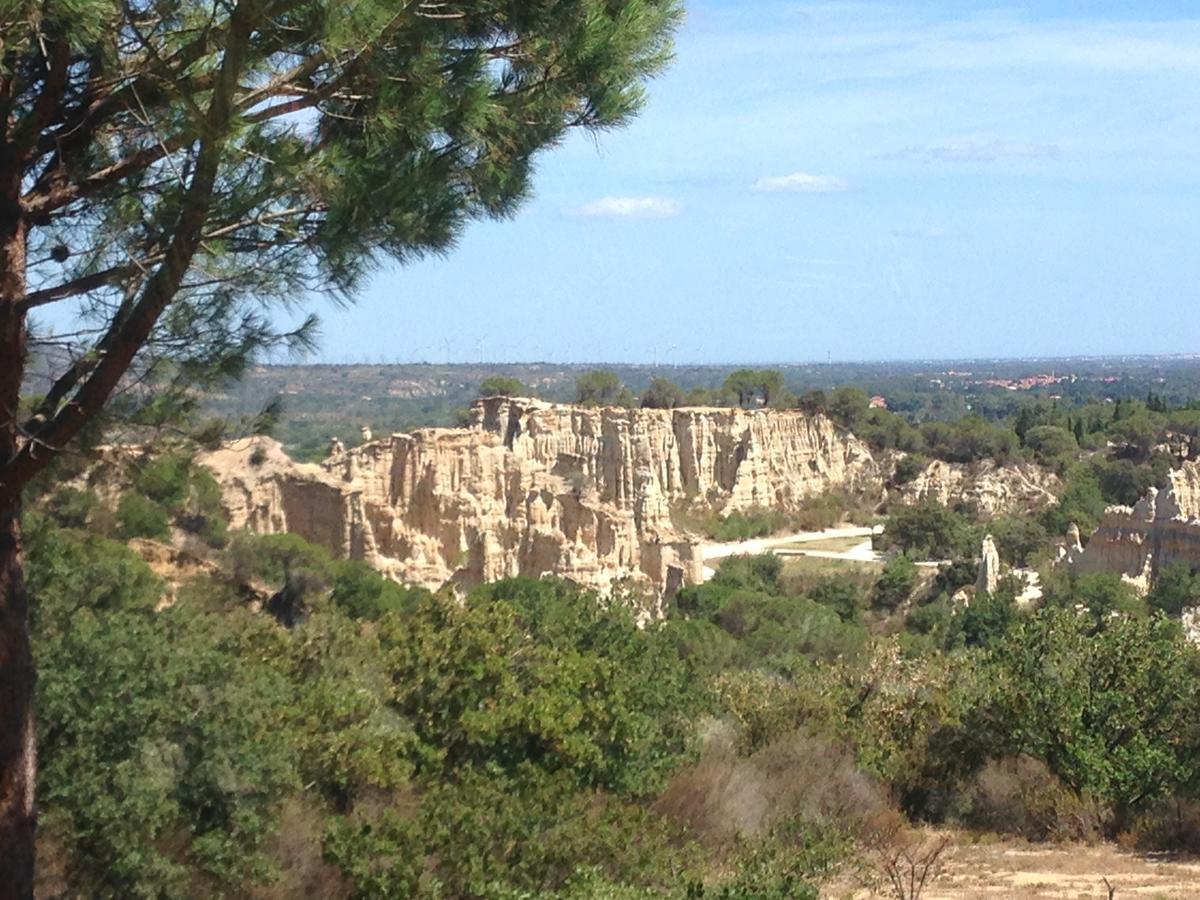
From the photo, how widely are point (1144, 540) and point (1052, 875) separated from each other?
30.2 m

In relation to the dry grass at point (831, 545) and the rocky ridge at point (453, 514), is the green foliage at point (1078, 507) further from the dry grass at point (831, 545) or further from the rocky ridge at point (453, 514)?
the rocky ridge at point (453, 514)

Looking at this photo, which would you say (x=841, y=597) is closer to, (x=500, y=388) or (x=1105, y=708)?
(x=1105, y=708)

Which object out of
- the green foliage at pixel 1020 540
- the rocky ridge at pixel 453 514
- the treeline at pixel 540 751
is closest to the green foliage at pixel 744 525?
the green foliage at pixel 1020 540

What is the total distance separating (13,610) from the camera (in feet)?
18.2

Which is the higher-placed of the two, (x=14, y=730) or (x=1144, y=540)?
(x=14, y=730)

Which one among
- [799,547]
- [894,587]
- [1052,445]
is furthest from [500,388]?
[894,587]

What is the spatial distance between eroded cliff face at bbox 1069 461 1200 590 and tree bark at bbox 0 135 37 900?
33.4 m

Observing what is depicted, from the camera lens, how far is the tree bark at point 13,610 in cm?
541

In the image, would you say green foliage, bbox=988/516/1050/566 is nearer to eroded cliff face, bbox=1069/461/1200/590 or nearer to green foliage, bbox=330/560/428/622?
eroded cliff face, bbox=1069/461/1200/590

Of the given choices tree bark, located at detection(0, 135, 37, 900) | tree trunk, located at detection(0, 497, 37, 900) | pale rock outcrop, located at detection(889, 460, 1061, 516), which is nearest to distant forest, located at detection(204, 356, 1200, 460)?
tree bark, located at detection(0, 135, 37, 900)

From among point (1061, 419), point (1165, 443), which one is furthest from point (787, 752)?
point (1061, 419)

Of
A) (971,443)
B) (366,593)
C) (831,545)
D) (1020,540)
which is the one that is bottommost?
(831,545)

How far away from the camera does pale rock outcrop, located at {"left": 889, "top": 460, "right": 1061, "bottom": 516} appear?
2135 inches

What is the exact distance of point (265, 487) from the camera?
1181 inches
